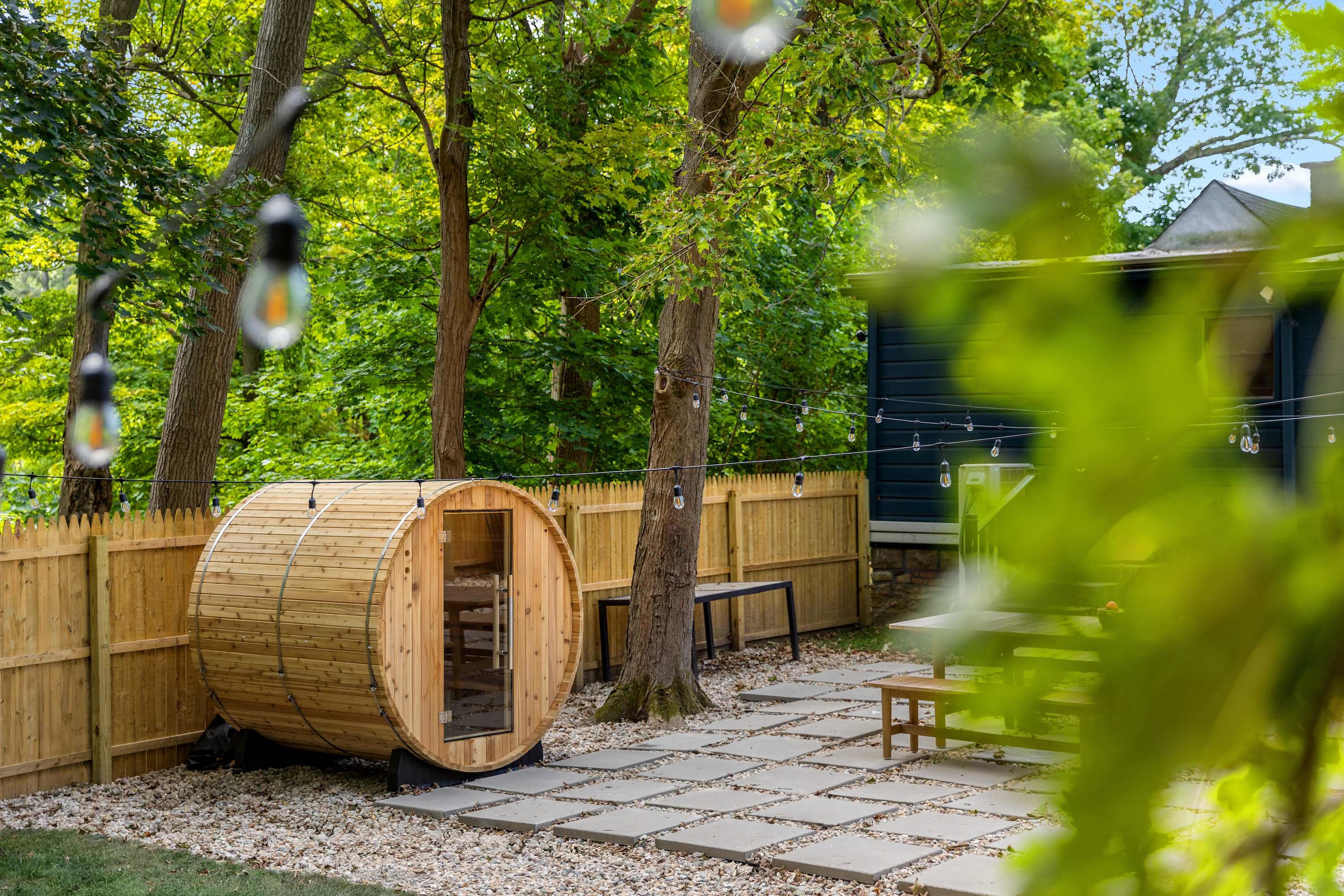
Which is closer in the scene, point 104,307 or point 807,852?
point 807,852

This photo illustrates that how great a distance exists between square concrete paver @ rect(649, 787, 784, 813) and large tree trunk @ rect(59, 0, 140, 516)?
22.7 feet

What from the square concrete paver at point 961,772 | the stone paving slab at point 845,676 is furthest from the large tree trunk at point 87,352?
the square concrete paver at point 961,772

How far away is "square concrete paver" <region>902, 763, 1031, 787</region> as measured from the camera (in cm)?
748

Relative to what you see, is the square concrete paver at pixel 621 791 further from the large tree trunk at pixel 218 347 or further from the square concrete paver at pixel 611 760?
the large tree trunk at pixel 218 347

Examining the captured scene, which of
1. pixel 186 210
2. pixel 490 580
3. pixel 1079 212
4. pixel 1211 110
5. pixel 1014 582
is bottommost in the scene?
pixel 490 580

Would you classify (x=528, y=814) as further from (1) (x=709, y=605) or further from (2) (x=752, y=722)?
(1) (x=709, y=605)

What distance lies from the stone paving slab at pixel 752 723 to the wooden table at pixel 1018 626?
8.94 meters

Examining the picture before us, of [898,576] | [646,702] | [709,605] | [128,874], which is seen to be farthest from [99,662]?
[898,576]

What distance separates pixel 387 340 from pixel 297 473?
4.15 meters

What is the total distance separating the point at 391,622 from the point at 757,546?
22.6 ft

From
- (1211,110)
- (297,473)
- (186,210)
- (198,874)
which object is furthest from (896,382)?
(1211,110)

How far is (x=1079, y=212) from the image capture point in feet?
1.37

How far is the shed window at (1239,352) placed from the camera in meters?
0.44

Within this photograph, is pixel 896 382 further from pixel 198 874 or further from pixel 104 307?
pixel 198 874
